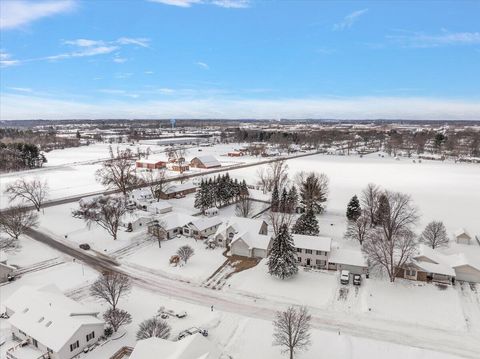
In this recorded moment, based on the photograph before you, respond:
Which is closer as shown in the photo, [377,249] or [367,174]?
[377,249]

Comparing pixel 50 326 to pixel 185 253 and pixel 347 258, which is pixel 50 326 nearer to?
pixel 185 253

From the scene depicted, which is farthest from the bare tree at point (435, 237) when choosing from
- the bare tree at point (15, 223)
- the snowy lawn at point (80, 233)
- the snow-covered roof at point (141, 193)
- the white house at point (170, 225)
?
the bare tree at point (15, 223)

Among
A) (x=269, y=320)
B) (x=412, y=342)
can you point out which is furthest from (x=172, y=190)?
(x=412, y=342)

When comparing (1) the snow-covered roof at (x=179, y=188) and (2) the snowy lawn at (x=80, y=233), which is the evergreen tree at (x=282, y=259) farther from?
(1) the snow-covered roof at (x=179, y=188)

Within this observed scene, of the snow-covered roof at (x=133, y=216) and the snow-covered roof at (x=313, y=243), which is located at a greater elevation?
the snow-covered roof at (x=313, y=243)

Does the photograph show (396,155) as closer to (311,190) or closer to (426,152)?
(426,152)

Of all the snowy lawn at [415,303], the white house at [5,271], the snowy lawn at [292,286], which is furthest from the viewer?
the white house at [5,271]

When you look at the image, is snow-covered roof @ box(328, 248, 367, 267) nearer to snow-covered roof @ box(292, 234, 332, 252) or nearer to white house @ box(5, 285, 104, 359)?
snow-covered roof @ box(292, 234, 332, 252)
